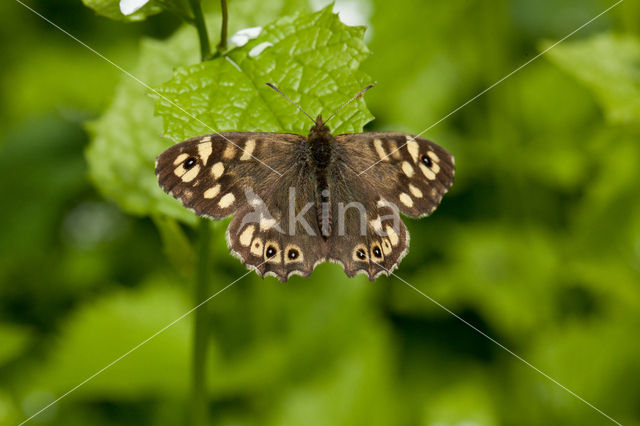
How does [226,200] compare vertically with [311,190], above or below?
above

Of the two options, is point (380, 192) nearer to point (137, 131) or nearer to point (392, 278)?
point (137, 131)

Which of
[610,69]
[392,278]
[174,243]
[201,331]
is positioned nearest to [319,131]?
[174,243]

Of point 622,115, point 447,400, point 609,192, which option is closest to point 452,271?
point 447,400

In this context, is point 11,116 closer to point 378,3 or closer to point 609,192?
point 378,3

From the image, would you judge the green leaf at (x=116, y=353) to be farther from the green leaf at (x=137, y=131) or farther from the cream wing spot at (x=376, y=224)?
the cream wing spot at (x=376, y=224)

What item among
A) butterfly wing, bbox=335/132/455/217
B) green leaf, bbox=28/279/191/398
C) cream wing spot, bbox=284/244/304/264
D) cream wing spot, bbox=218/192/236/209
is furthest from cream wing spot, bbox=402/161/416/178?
green leaf, bbox=28/279/191/398
